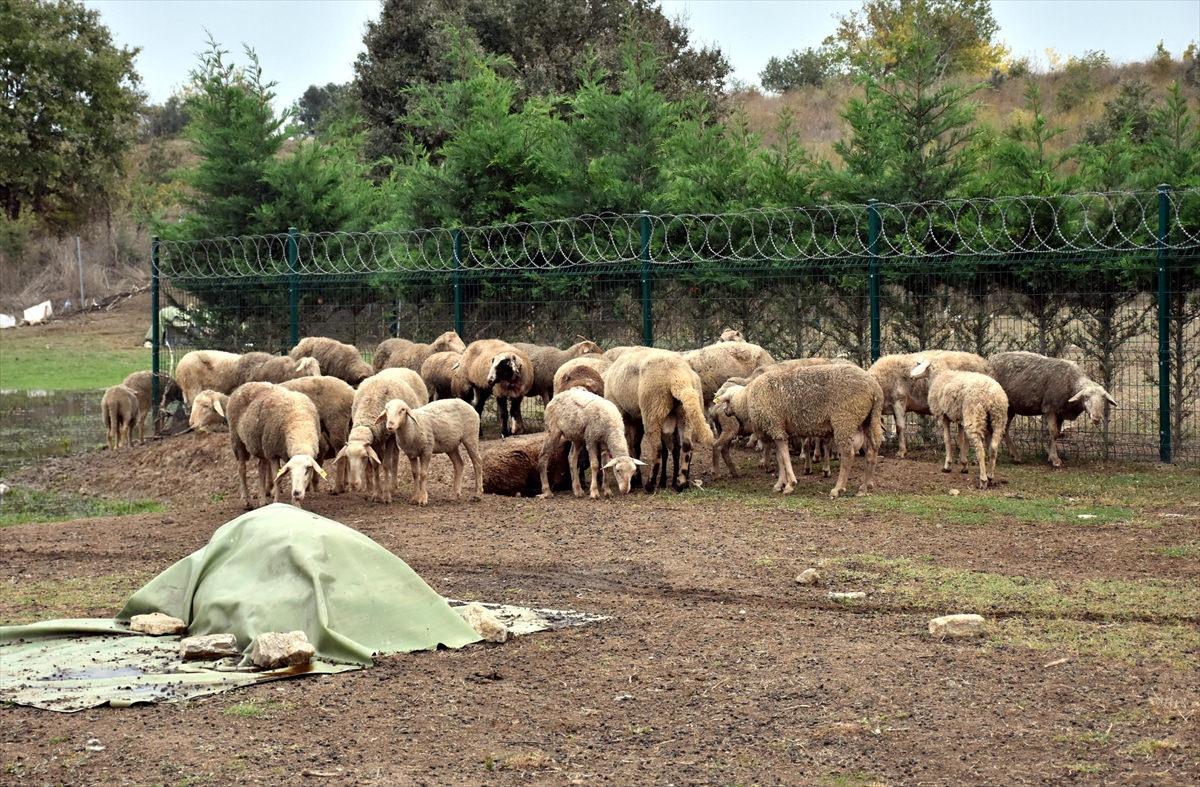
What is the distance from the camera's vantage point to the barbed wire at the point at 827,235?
17250 mm

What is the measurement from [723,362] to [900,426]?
212cm

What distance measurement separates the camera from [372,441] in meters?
15.0

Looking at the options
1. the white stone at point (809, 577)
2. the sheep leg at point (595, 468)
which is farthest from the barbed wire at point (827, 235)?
the white stone at point (809, 577)

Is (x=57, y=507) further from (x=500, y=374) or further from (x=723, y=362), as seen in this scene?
(x=723, y=362)

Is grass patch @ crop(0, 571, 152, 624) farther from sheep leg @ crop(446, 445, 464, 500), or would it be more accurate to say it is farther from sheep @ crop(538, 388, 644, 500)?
sheep @ crop(538, 388, 644, 500)

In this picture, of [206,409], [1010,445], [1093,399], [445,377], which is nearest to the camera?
[1093,399]

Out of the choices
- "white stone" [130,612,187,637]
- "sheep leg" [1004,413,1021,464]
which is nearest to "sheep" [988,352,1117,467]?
"sheep leg" [1004,413,1021,464]

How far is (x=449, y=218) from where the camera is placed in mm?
23625

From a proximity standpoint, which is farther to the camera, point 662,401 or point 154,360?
point 154,360

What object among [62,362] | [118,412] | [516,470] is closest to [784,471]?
[516,470]

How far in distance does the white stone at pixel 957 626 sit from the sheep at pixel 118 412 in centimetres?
1511

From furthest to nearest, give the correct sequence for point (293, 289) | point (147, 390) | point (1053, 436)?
point (147, 390) < point (293, 289) < point (1053, 436)

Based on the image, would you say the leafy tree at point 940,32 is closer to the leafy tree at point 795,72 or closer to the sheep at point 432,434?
the leafy tree at point 795,72

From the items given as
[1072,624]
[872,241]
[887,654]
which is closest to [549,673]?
[887,654]
